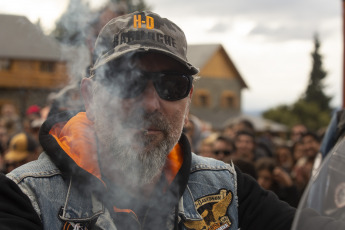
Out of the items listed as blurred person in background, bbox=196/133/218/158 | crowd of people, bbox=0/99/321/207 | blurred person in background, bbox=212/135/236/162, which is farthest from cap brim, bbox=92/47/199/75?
blurred person in background, bbox=196/133/218/158

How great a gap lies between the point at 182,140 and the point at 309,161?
145 inches

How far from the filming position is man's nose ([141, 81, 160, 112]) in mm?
1622

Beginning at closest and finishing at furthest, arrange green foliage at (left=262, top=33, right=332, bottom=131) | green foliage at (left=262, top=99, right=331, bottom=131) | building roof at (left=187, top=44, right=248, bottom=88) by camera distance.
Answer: building roof at (left=187, top=44, right=248, bottom=88)
green foliage at (left=262, top=99, right=331, bottom=131)
green foliage at (left=262, top=33, right=332, bottom=131)

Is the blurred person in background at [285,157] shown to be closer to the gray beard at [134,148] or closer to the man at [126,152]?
the man at [126,152]

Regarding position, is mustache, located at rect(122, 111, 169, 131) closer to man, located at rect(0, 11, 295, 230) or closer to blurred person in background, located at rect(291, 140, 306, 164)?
man, located at rect(0, 11, 295, 230)

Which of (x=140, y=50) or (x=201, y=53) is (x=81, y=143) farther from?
(x=201, y=53)

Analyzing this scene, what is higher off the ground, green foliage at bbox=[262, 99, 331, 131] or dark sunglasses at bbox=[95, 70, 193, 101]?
dark sunglasses at bbox=[95, 70, 193, 101]

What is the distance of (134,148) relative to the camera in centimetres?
168

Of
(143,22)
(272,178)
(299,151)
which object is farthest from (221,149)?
(143,22)

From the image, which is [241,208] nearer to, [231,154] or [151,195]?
[151,195]

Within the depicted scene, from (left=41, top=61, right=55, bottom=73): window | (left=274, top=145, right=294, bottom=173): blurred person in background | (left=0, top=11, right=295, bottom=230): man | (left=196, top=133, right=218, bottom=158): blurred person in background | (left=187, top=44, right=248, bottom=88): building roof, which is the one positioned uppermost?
(left=187, top=44, right=248, bottom=88): building roof

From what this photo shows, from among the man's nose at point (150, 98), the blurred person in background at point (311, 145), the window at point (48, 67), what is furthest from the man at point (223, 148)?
the man's nose at point (150, 98)

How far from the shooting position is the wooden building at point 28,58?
6.86ft

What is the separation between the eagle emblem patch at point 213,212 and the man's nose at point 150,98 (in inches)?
17.3
